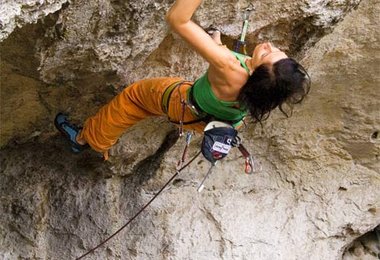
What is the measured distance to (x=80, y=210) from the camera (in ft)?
12.0

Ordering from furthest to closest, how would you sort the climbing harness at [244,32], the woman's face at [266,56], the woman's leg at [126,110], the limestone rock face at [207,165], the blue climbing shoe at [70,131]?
the blue climbing shoe at [70,131], the limestone rock face at [207,165], the woman's leg at [126,110], the climbing harness at [244,32], the woman's face at [266,56]

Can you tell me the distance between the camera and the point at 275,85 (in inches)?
93.4

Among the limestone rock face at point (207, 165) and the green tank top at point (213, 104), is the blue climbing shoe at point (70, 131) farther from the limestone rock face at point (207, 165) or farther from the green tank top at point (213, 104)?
the green tank top at point (213, 104)

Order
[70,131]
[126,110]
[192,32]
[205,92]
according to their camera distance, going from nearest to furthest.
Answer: [192,32]
[205,92]
[126,110]
[70,131]

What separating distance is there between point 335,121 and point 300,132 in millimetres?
221

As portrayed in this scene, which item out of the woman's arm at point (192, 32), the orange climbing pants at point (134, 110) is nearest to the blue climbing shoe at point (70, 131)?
the orange climbing pants at point (134, 110)

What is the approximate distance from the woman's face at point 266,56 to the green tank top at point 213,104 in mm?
121

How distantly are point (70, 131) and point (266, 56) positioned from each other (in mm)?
1274

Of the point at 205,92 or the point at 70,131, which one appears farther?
the point at 70,131

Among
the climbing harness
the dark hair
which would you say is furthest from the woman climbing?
the climbing harness

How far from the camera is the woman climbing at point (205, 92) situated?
93.0 inches

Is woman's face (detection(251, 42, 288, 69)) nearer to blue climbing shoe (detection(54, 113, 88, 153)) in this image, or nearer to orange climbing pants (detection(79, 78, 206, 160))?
orange climbing pants (detection(79, 78, 206, 160))

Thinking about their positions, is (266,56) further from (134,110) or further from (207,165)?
(207,165)

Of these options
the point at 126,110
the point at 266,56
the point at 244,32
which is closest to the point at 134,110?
the point at 126,110
